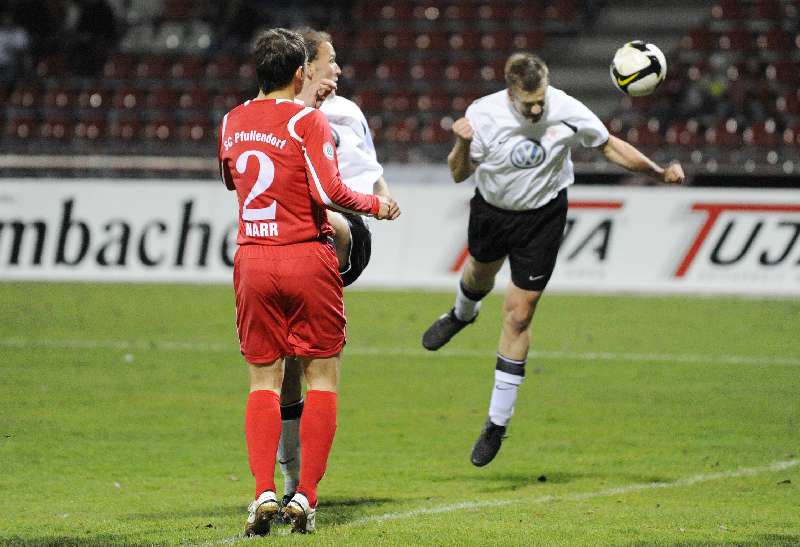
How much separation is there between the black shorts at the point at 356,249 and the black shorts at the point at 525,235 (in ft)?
5.16

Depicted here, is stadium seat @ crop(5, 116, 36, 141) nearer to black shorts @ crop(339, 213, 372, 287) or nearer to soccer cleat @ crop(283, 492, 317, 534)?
black shorts @ crop(339, 213, 372, 287)

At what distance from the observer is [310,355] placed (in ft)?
19.7

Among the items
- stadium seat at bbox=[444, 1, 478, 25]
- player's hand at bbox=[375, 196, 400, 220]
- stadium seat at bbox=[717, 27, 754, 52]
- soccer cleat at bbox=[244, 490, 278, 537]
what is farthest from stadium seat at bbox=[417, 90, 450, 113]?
soccer cleat at bbox=[244, 490, 278, 537]

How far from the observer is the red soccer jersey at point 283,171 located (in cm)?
579

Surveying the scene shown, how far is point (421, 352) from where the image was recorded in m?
13.2

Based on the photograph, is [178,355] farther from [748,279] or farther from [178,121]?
[178,121]

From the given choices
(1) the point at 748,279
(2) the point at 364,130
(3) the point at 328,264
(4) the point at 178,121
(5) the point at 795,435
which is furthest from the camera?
(4) the point at 178,121

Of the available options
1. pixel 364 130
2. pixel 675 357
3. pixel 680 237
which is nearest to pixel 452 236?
pixel 680 237

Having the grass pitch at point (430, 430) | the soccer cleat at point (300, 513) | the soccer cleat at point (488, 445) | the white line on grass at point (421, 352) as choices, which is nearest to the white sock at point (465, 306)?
the grass pitch at point (430, 430)

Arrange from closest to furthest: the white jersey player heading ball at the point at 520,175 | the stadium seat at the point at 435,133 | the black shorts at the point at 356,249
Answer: the black shorts at the point at 356,249
the white jersey player heading ball at the point at 520,175
the stadium seat at the point at 435,133

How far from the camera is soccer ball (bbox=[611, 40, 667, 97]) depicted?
7.98 meters

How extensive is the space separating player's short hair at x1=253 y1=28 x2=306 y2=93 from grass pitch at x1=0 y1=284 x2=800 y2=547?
198 centimetres

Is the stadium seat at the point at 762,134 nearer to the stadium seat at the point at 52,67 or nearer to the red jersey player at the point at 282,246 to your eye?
the stadium seat at the point at 52,67

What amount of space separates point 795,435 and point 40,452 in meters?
4.94
